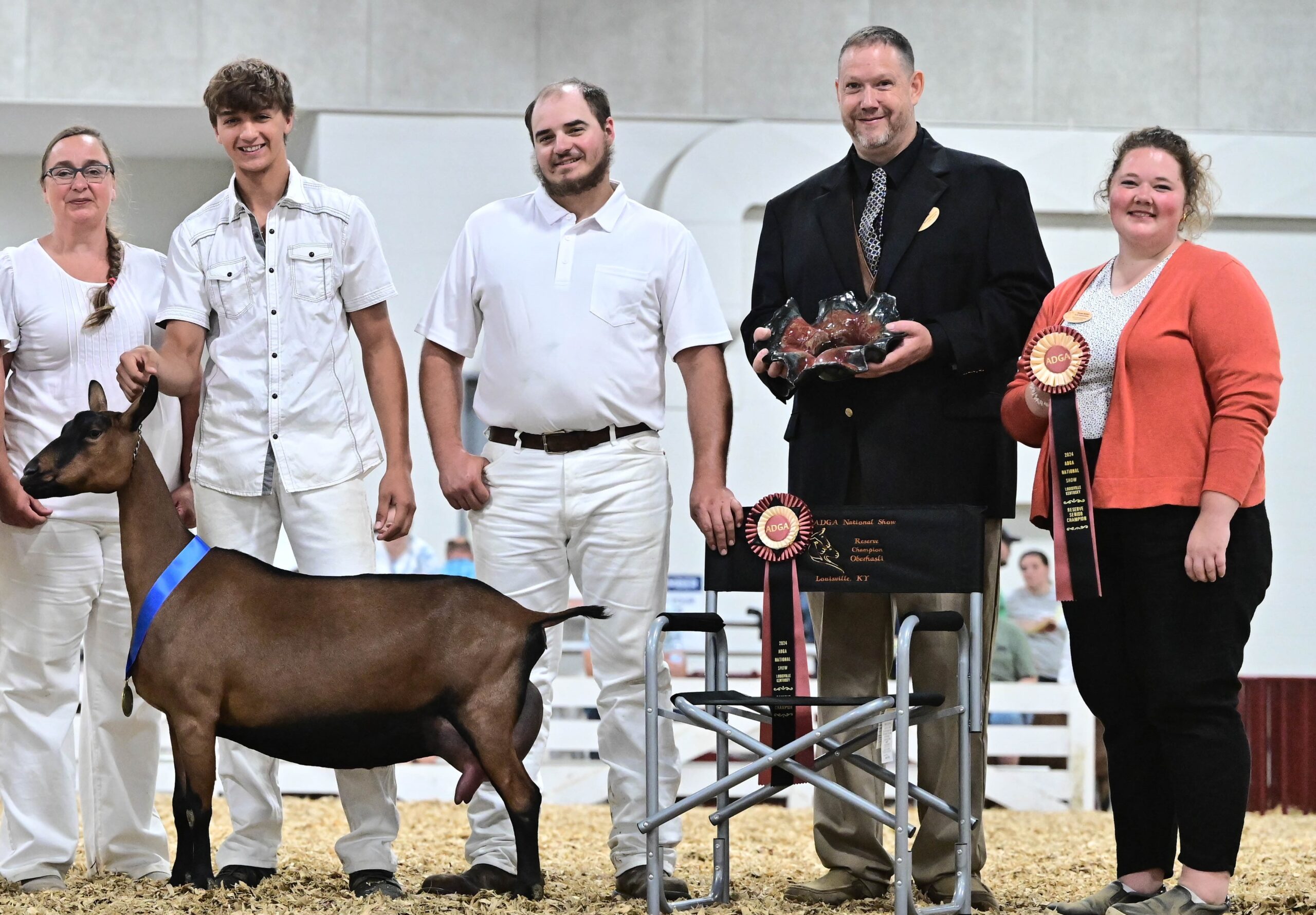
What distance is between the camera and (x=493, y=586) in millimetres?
3467

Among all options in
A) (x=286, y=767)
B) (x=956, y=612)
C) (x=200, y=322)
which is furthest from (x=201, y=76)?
(x=956, y=612)

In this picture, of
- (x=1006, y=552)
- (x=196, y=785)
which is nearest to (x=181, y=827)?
(x=196, y=785)

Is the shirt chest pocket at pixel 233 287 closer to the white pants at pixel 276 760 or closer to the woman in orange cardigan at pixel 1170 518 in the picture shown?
the white pants at pixel 276 760

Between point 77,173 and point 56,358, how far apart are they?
1.59 feet

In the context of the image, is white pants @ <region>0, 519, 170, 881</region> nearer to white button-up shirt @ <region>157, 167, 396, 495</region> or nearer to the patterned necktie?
white button-up shirt @ <region>157, 167, 396, 495</region>

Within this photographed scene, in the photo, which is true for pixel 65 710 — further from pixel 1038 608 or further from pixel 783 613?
pixel 1038 608

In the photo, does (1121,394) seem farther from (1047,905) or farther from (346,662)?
(346,662)

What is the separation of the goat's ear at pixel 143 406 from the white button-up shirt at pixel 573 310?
2.35ft

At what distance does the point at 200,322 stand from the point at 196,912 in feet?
4.53

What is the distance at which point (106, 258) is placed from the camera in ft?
12.4

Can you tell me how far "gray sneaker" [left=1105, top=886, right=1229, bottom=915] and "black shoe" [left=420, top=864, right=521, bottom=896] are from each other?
4.40ft

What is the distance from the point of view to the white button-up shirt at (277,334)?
11.3 ft

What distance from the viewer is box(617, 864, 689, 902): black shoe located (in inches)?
132

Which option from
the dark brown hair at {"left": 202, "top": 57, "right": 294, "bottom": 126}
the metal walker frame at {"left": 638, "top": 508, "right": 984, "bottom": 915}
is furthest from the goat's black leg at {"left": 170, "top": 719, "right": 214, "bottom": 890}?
the dark brown hair at {"left": 202, "top": 57, "right": 294, "bottom": 126}
